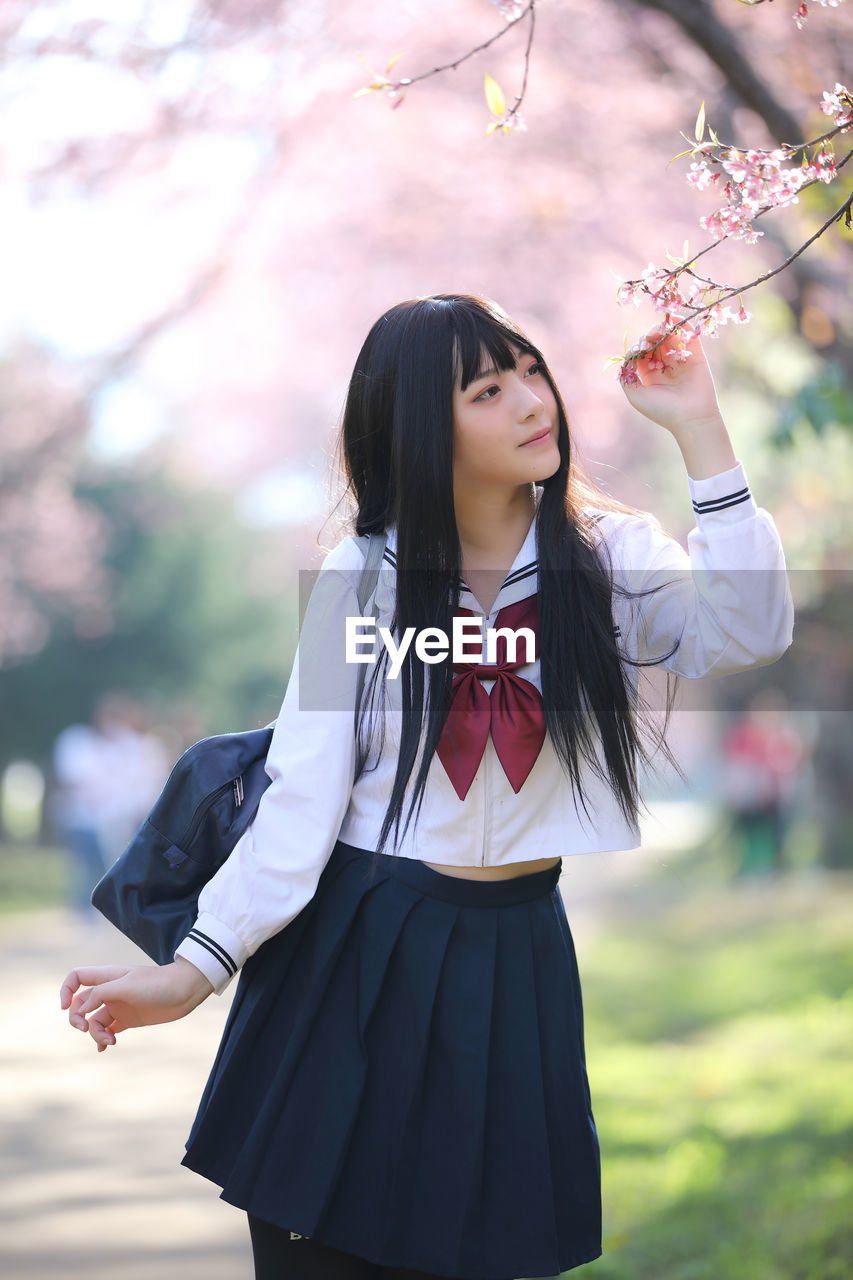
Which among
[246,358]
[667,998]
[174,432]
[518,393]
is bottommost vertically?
[518,393]

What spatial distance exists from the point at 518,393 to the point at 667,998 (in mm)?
6167

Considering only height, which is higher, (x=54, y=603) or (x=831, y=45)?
(x=54, y=603)

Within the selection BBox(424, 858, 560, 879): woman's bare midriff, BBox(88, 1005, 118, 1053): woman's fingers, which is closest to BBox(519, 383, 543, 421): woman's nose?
BBox(424, 858, 560, 879): woman's bare midriff

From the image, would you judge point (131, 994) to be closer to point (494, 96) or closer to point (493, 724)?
point (493, 724)

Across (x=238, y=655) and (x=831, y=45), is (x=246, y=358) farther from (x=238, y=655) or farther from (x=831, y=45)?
A: (x=238, y=655)

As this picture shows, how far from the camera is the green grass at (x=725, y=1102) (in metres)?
3.68

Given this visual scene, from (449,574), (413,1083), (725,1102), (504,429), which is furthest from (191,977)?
(725,1102)

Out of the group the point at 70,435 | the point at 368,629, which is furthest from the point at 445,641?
the point at 70,435

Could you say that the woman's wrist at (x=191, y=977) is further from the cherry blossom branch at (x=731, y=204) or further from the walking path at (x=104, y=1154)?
the cherry blossom branch at (x=731, y=204)

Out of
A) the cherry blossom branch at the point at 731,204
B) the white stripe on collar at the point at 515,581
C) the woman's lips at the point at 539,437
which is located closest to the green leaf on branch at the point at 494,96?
the cherry blossom branch at the point at 731,204

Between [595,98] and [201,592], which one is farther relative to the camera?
[201,592]

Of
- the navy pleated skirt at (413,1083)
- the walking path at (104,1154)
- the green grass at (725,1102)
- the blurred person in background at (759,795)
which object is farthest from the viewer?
the blurred person in background at (759,795)

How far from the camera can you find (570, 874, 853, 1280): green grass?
368 cm

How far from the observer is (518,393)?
2.04 meters
